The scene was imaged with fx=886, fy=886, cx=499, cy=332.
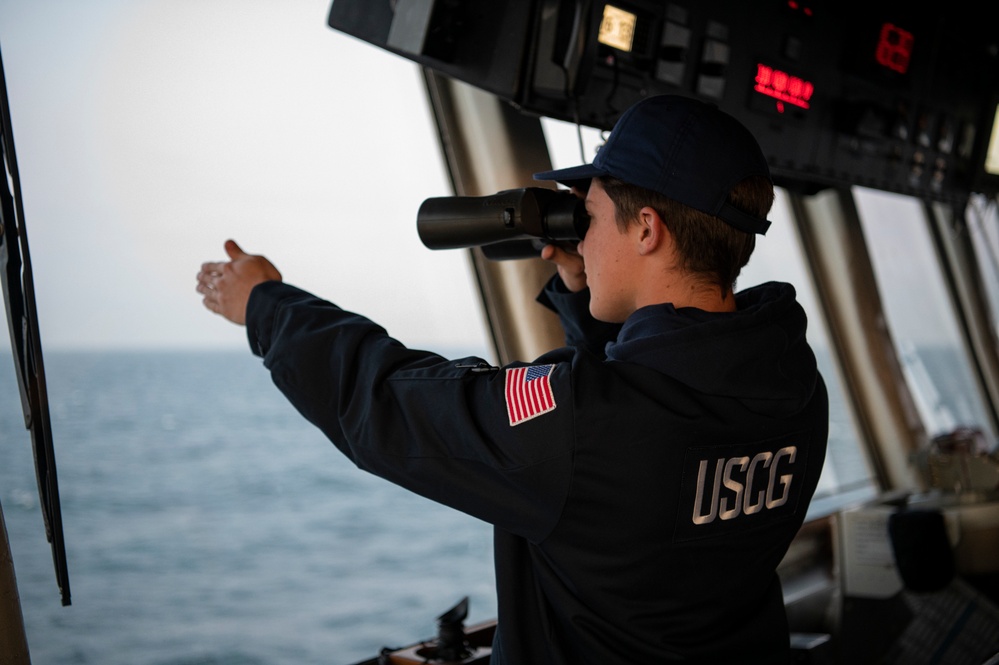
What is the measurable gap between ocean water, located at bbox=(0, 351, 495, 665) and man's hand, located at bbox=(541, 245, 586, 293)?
0.85 m

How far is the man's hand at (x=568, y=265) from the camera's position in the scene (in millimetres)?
1463

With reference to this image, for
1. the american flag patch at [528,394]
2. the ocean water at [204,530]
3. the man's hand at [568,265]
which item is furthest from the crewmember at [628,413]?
the ocean water at [204,530]

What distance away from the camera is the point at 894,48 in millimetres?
2904

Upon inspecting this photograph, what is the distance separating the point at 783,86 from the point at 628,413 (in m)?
1.79

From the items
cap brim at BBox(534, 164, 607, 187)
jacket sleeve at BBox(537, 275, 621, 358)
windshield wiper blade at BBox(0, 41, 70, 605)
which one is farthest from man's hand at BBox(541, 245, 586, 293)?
windshield wiper blade at BBox(0, 41, 70, 605)

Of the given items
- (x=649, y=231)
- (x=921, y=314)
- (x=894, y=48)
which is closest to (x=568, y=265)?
(x=649, y=231)

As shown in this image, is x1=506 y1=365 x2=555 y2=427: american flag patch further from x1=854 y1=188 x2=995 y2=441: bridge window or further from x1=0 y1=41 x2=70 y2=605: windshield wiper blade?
x1=854 y1=188 x2=995 y2=441: bridge window

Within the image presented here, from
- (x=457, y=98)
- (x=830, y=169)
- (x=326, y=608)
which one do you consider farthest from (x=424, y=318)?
(x=830, y=169)

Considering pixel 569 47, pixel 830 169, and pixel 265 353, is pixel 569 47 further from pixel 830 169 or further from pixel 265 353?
pixel 830 169

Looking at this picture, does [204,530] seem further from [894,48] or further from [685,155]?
[894,48]

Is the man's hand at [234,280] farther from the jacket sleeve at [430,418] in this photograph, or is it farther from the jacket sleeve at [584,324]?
the jacket sleeve at [584,324]

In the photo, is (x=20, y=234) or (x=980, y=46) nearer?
(x=20, y=234)

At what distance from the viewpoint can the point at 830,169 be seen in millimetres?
2801

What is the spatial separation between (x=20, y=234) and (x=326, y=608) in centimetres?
119
